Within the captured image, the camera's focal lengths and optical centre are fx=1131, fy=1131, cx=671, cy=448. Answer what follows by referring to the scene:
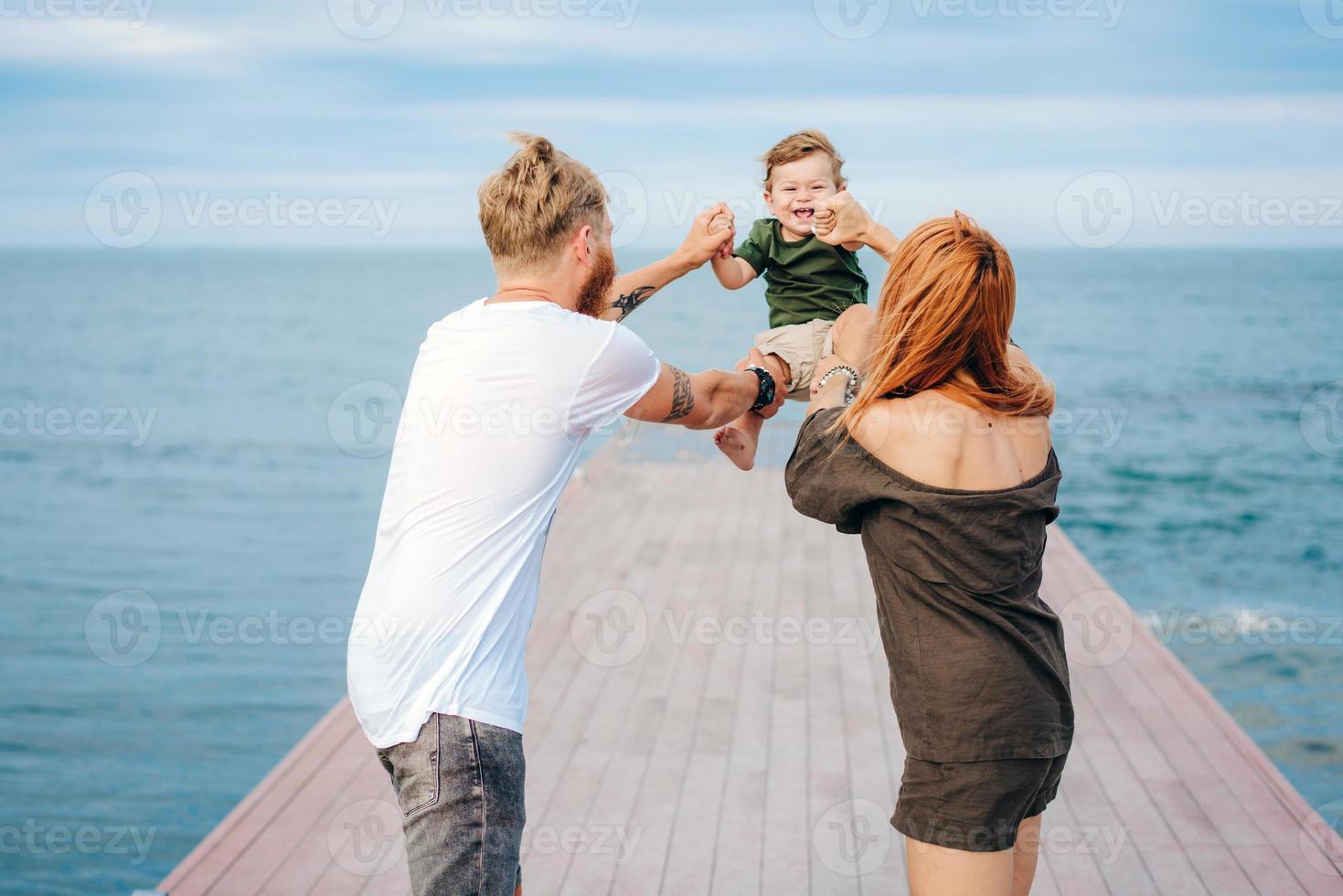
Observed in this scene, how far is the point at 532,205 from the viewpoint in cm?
212

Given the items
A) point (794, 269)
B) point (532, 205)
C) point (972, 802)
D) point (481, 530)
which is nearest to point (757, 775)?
point (794, 269)

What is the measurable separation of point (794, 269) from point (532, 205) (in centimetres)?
114

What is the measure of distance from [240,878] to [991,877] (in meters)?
2.61

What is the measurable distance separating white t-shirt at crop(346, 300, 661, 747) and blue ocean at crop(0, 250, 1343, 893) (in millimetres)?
5337

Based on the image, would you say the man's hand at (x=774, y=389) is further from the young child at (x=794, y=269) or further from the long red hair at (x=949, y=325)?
the long red hair at (x=949, y=325)

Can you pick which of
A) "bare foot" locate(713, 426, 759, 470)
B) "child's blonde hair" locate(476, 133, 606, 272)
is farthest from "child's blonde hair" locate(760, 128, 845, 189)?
"child's blonde hair" locate(476, 133, 606, 272)

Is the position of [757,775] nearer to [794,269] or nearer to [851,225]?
[794,269]

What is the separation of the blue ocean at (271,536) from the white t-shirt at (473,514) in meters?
5.34

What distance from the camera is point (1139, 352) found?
41125 mm

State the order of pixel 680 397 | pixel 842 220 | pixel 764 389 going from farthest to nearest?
pixel 764 389 → pixel 842 220 → pixel 680 397

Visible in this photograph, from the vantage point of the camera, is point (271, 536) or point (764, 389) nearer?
point (764, 389)

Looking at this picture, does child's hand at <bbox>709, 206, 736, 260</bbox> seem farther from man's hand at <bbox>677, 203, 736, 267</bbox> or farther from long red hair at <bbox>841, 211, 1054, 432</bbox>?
long red hair at <bbox>841, 211, 1054, 432</bbox>

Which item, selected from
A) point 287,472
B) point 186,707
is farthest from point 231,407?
point 186,707

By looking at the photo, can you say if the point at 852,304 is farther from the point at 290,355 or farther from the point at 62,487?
the point at 290,355
